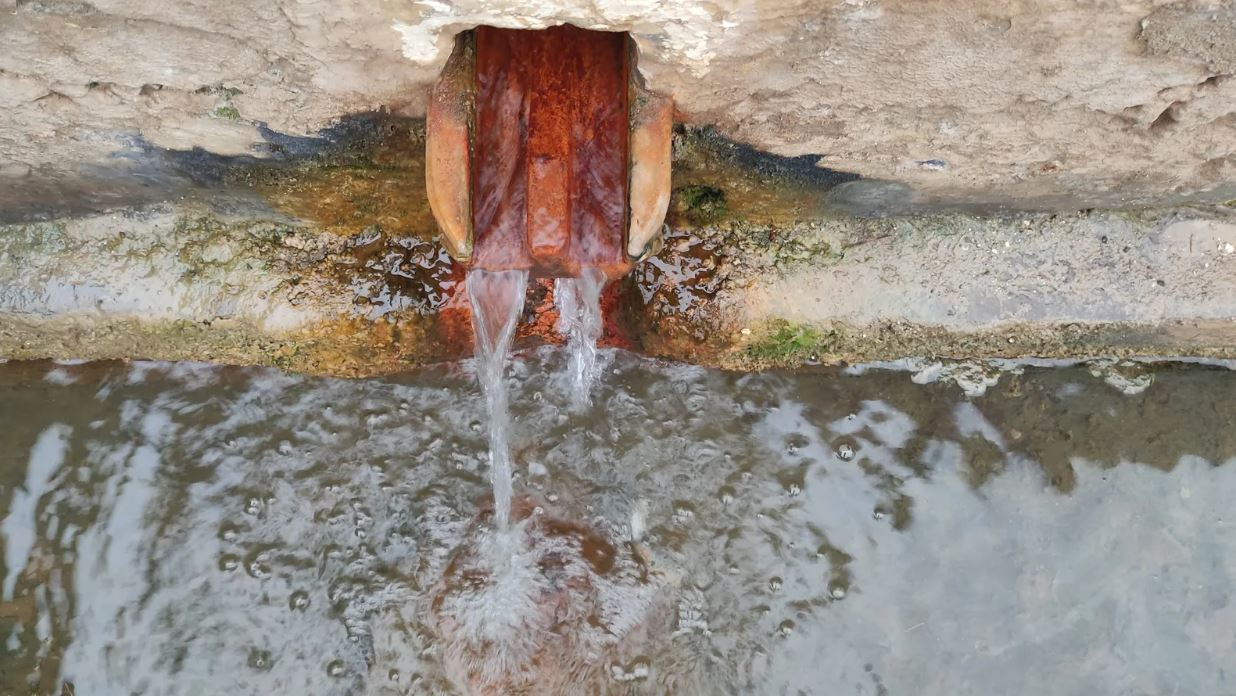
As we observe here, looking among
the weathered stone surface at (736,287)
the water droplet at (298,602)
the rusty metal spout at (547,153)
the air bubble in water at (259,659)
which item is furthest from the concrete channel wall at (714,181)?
the air bubble in water at (259,659)

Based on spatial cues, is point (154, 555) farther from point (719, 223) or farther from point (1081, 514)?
point (1081, 514)

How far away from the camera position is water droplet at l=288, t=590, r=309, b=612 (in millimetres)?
2367

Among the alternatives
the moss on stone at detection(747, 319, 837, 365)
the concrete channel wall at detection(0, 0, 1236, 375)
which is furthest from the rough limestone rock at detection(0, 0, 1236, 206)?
the moss on stone at detection(747, 319, 837, 365)

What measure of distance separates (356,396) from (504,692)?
940mm

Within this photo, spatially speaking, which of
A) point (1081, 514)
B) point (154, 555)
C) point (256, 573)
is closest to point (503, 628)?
point (256, 573)

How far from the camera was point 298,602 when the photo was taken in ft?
7.78

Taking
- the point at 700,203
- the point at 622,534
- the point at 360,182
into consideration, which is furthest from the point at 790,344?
the point at 360,182

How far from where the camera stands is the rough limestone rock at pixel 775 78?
1.61 m

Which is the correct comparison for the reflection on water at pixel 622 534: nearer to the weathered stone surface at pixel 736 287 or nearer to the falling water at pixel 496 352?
the falling water at pixel 496 352

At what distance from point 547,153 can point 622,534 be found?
3.60 ft

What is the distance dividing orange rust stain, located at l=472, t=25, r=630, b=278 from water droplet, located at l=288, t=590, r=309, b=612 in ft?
3.54

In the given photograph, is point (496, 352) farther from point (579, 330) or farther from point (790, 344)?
point (790, 344)

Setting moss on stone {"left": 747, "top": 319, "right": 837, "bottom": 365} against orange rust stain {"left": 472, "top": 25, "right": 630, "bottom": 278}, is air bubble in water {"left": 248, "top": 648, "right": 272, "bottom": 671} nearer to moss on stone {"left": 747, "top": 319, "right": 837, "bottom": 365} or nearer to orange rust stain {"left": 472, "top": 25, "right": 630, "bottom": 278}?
orange rust stain {"left": 472, "top": 25, "right": 630, "bottom": 278}

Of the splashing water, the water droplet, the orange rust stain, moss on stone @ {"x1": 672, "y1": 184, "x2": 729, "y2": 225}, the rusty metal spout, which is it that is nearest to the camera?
the rusty metal spout
